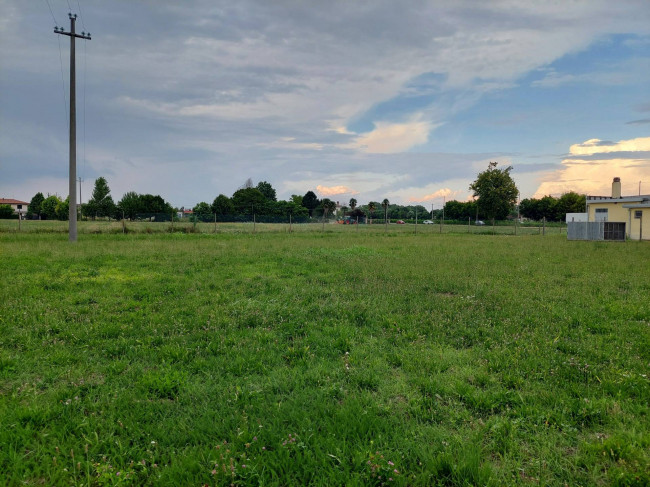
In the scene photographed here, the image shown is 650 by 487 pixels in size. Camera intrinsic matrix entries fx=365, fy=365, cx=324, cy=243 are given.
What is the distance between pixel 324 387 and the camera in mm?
3660

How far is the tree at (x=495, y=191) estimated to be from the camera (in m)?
52.7

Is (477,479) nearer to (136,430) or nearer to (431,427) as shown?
(431,427)

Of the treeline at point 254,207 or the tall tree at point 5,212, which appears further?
the tall tree at point 5,212

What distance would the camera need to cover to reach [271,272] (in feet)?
32.8

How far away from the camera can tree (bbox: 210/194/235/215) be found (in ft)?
287

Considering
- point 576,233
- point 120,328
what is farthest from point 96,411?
point 576,233

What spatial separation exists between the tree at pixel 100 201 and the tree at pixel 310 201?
63.8m

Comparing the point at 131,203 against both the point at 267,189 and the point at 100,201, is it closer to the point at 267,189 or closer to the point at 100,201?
the point at 100,201

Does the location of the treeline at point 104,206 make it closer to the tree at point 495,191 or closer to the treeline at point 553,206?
the tree at point 495,191

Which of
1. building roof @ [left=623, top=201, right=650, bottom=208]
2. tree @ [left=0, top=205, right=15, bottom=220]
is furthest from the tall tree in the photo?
building roof @ [left=623, top=201, right=650, bottom=208]

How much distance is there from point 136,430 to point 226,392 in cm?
82

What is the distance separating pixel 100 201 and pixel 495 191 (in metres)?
67.7

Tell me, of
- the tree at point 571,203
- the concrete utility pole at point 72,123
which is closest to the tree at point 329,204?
the tree at point 571,203

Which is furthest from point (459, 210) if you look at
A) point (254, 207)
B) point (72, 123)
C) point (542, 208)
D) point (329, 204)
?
point (72, 123)
